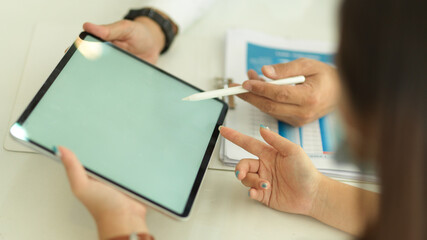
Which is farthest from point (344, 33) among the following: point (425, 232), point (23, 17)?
point (23, 17)

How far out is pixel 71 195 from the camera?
1.72ft

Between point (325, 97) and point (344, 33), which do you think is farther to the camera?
point (325, 97)

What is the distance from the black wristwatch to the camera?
0.70m

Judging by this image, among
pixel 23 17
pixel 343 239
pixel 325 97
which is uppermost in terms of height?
pixel 23 17

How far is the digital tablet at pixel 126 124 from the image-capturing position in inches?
17.7

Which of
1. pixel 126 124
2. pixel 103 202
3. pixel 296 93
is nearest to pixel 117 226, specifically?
pixel 103 202

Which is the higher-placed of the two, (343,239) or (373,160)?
(373,160)

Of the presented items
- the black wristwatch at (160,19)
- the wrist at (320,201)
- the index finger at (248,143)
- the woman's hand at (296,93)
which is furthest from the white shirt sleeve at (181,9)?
the wrist at (320,201)

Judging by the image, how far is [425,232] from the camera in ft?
0.92

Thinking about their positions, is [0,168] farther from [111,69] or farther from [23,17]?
[23,17]

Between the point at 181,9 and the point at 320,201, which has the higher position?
the point at 181,9

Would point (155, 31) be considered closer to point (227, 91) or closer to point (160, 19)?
point (160, 19)

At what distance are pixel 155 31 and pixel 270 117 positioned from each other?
0.96ft

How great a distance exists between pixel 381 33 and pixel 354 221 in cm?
35
